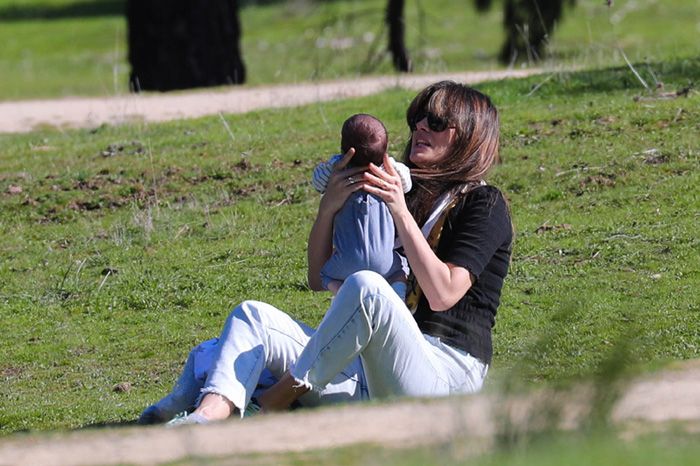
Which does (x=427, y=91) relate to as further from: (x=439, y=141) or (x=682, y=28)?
(x=682, y=28)

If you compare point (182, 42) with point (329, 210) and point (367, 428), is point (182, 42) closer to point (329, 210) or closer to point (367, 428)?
point (329, 210)

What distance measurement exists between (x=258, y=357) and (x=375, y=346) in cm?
46

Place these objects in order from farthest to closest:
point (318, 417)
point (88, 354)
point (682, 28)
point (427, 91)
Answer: point (682, 28) → point (88, 354) → point (427, 91) → point (318, 417)

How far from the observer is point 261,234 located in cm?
930

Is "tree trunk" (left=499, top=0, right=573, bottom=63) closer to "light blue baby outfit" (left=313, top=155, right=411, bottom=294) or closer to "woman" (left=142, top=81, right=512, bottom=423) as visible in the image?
"woman" (left=142, top=81, right=512, bottom=423)

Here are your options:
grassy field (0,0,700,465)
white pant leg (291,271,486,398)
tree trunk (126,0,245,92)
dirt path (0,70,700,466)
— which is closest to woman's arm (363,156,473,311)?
white pant leg (291,271,486,398)

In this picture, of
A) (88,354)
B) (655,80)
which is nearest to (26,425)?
(88,354)

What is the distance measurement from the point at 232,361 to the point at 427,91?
130cm

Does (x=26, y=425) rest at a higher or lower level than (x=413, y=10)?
higher

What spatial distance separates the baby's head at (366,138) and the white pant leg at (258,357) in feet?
2.26

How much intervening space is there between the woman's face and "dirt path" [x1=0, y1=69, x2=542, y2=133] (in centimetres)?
715

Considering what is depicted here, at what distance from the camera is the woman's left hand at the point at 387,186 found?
525cm

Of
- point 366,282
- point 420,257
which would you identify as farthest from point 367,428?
point 420,257

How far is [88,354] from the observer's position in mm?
7547
